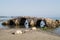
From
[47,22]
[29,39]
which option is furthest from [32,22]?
[29,39]

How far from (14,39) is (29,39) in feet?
4.50

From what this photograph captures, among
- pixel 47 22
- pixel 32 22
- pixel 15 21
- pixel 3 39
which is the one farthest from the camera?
pixel 15 21

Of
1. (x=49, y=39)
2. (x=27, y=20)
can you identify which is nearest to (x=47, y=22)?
(x=27, y=20)

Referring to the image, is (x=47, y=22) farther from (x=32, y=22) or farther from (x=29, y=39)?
(x=29, y=39)

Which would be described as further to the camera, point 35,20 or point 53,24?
point 35,20

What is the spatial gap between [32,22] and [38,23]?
1653mm

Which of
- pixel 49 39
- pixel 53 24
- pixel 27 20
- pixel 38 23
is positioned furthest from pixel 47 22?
pixel 49 39

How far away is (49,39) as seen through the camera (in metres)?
12.9

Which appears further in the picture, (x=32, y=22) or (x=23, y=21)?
(x=23, y=21)

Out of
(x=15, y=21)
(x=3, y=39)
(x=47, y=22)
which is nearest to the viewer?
(x=3, y=39)

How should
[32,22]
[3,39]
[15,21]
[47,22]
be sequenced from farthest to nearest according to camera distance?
[15,21] → [32,22] → [47,22] → [3,39]

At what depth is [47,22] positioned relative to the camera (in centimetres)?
3278

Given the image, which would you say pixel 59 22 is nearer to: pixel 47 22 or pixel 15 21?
pixel 47 22

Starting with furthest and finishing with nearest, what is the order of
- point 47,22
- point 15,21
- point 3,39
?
point 15,21 < point 47,22 < point 3,39
